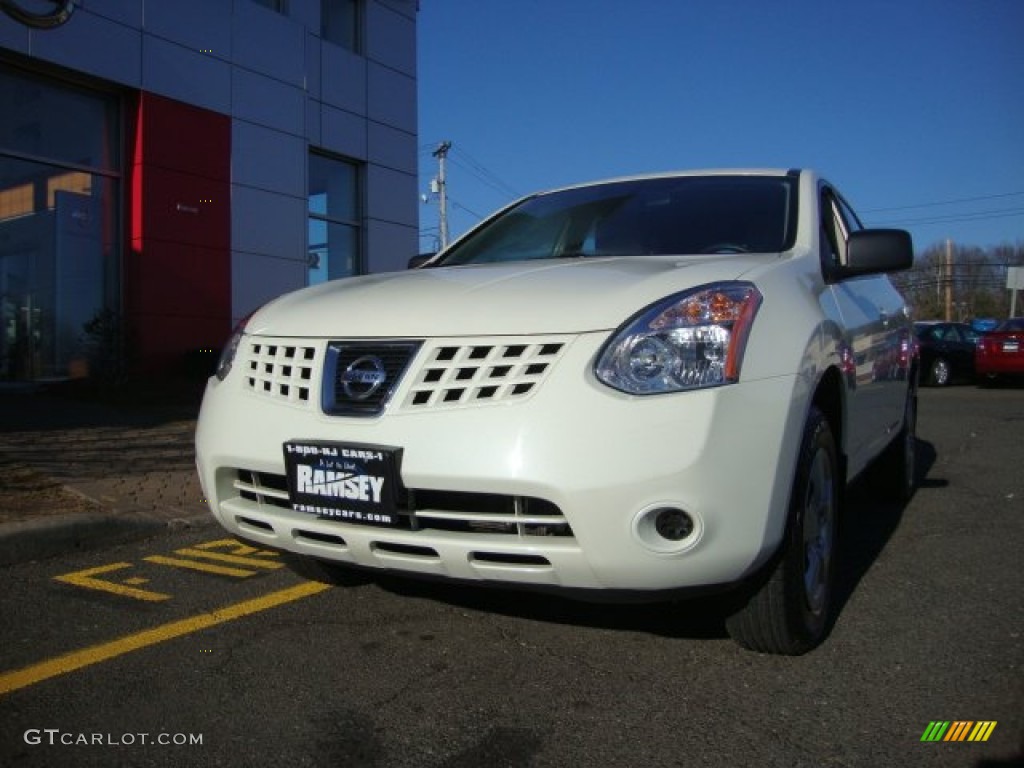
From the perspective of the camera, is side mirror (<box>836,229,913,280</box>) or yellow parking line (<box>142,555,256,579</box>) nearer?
side mirror (<box>836,229,913,280</box>)

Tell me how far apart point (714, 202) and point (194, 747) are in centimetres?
274

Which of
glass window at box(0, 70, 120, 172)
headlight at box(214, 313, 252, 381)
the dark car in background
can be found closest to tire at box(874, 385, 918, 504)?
headlight at box(214, 313, 252, 381)

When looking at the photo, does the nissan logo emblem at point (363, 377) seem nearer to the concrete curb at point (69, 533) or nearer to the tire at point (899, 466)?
the concrete curb at point (69, 533)

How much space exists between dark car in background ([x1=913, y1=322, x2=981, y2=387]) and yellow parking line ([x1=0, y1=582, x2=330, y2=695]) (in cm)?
1757

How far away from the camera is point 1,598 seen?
3617 mm

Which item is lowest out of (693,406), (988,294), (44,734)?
(44,734)

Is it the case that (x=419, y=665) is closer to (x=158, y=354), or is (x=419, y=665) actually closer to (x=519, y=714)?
(x=519, y=714)

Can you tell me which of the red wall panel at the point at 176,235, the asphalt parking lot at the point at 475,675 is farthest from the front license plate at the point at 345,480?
the red wall panel at the point at 176,235

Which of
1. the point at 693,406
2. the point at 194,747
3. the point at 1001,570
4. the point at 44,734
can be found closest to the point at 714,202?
the point at 693,406

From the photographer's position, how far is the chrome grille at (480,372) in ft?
8.00

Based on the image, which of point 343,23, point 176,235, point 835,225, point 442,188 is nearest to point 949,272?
point 442,188

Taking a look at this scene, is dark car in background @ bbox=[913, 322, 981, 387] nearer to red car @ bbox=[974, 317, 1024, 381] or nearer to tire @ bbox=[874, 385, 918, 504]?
red car @ bbox=[974, 317, 1024, 381]

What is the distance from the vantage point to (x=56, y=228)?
1161cm

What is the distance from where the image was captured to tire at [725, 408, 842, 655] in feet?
8.61
